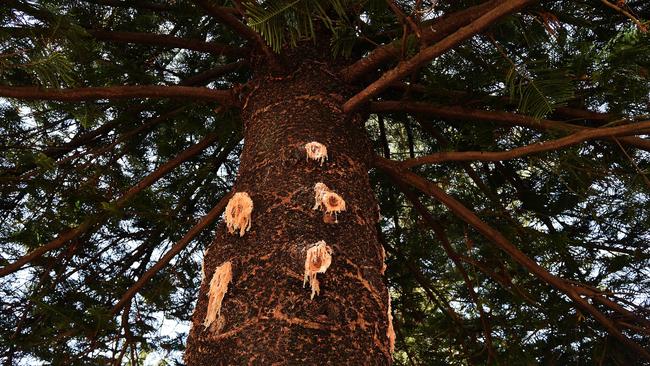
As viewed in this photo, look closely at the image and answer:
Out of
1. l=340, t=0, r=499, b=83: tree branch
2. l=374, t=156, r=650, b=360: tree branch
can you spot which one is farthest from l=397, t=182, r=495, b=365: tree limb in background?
l=340, t=0, r=499, b=83: tree branch

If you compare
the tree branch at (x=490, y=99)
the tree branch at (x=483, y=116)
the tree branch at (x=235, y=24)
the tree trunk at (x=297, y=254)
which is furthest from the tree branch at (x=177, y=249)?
the tree branch at (x=490, y=99)

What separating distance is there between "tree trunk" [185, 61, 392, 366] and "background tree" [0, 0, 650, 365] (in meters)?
0.18

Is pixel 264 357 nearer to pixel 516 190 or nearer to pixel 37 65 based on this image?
pixel 37 65

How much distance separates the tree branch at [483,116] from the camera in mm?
2443

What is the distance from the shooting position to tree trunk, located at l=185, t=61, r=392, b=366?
1.70 m

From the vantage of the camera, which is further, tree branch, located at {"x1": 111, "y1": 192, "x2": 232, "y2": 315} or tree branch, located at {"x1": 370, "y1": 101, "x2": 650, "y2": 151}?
tree branch, located at {"x1": 111, "y1": 192, "x2": 232, "y2": 315}

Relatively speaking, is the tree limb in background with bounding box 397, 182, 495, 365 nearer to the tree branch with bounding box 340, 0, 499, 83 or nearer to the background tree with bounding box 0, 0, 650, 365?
the background tree with bounding box 0, 0, 650, 365

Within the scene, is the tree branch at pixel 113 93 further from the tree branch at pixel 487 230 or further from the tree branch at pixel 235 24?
the tree branch at pixel 487 230

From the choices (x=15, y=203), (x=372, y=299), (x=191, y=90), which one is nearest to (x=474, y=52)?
(x=191, y=90)

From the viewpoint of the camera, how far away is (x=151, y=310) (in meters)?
3.53

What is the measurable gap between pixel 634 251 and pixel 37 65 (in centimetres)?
303

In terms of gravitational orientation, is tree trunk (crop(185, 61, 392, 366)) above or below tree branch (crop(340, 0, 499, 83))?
below

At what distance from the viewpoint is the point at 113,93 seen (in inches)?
96.0

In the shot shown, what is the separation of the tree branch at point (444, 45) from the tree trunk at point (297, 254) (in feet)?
0.79
